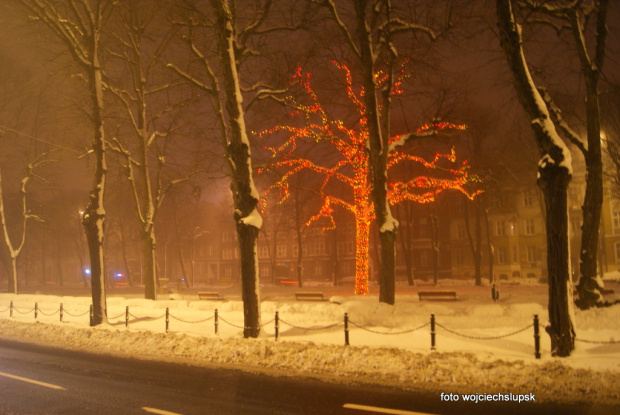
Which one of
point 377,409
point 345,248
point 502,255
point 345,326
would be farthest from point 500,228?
point 377,409

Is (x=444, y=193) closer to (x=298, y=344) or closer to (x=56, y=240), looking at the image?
(x=298, y=344)

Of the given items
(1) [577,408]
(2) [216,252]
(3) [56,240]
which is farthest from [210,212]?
(1) [577,408]

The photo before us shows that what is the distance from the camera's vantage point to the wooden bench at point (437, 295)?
24500 mm

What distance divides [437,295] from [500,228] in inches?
1627

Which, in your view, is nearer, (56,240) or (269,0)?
(269,0)

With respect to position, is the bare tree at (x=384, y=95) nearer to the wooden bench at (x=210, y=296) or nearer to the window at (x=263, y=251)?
the wooden bench at (x=210, y=296)

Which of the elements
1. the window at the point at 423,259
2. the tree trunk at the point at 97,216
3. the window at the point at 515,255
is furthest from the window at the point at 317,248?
the tree trunk at the point at 97,216

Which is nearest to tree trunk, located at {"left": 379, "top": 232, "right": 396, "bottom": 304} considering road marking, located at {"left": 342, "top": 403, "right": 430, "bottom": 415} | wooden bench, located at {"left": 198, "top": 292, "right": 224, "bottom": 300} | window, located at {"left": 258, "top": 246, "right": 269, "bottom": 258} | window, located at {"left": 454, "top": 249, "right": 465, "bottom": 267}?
road marking, located at {"left": 342, "top": 403, "right": 430, "bottom": 415}

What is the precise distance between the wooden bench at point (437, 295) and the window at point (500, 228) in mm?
40095

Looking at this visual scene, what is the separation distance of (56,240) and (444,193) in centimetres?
5489

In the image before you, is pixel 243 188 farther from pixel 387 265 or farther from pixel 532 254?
pixel 532 254

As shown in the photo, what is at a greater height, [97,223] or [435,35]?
[435,35]

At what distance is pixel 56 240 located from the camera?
231 ft

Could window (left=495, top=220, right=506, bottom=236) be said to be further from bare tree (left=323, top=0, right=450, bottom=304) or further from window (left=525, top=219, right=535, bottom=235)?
bare tree (left=323, top=0, right=450, bottom=304)
